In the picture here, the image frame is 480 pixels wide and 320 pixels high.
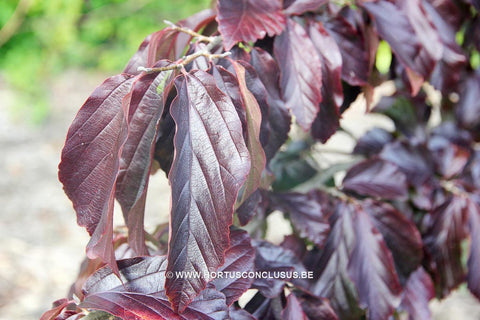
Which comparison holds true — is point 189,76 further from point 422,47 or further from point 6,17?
point 6,17

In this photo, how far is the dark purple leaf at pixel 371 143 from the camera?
1.06m

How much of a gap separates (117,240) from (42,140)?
321 centimetres

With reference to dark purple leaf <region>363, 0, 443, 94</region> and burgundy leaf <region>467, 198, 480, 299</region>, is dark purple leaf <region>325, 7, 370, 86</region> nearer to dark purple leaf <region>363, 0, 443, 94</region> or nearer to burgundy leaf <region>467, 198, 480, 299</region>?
dark purple leaf <region>363, 0, 443, 94</region>

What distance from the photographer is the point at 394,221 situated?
2.63 ft

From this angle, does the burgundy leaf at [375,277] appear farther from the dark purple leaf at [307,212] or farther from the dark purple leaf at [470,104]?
the dark purple leaf at [470,104]

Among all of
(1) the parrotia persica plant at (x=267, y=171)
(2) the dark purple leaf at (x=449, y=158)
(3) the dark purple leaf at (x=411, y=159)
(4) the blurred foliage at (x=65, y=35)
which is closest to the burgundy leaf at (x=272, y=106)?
(1) the parrotia persica plant at (x=267, y=171)

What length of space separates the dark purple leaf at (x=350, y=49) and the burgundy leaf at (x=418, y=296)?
1.35ft

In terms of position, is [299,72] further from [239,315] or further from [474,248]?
[474,248]

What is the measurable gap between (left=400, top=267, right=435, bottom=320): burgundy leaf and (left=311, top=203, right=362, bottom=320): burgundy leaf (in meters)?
0.13

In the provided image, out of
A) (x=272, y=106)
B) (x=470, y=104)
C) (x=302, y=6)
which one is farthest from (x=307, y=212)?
(x=470, y=104)

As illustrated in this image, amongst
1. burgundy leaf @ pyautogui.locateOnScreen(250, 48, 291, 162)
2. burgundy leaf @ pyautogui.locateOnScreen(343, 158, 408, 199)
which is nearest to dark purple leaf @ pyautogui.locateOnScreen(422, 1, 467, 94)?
burgundy leaf @ pyautogui.locateOnScreen(343, 158, 408, 199)

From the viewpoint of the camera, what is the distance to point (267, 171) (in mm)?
662

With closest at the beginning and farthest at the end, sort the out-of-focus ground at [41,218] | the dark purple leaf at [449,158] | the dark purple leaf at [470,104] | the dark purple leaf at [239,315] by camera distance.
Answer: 1. the dark purple leaf at [239,315]
2. the dark purple leaf at [449,158]
3. the dark purple leaf at [470,104]
4. the out-of-focus ground at [41,218]

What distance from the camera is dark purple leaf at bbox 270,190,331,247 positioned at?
0.74 meters
